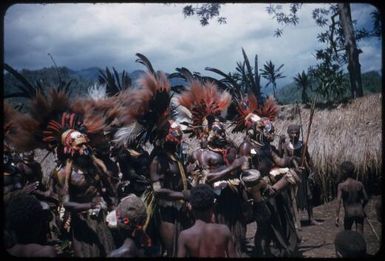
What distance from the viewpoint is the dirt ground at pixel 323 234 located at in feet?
18.7

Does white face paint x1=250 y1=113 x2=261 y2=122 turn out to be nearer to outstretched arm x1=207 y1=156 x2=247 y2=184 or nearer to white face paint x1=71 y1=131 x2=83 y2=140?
outstretched arm x1=207 y1=156 x2=247 y2=184

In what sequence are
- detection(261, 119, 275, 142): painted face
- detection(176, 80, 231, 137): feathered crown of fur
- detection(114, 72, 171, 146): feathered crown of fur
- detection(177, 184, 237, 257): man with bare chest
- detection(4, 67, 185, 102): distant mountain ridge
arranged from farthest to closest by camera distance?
detection(261, 119, 275, 142): painted face → detection(176, 80, 231, 137): feathered crown of fur → detection(114, 72, 171, 146): feathered crown of fur → detection(4, 67, 185, 102): distant mountain ridge → detection(177, 184, 237, 257): man with bare chest

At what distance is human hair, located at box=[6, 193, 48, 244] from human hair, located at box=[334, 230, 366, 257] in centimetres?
256

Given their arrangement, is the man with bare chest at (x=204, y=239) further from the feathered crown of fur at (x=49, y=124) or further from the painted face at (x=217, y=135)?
the painted face at (x=217, y=135)

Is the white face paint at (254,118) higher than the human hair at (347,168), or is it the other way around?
the white face paint at (254,118)

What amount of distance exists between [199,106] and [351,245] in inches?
117

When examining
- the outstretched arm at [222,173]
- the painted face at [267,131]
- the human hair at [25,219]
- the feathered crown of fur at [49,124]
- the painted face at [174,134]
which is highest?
the feathered crown of fur at [49,124]

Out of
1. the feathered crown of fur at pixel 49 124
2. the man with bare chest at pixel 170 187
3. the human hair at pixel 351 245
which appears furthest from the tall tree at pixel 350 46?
the feathered crown of fur at pixel 49 124

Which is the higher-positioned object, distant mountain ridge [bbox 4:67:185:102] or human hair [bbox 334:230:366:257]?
distant mountain ridge [bbox 4:67:185:102]

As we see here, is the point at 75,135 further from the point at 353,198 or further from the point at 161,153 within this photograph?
the point at 353,198

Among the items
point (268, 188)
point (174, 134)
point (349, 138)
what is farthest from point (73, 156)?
point (349, 138)

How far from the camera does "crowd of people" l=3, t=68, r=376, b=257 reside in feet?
13.1

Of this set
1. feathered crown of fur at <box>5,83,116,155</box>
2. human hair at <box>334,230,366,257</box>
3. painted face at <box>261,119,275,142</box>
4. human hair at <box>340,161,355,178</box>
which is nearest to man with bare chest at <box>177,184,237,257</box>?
human hair at <box>334,230,366,257</box>

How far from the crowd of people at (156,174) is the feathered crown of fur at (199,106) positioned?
2cm
